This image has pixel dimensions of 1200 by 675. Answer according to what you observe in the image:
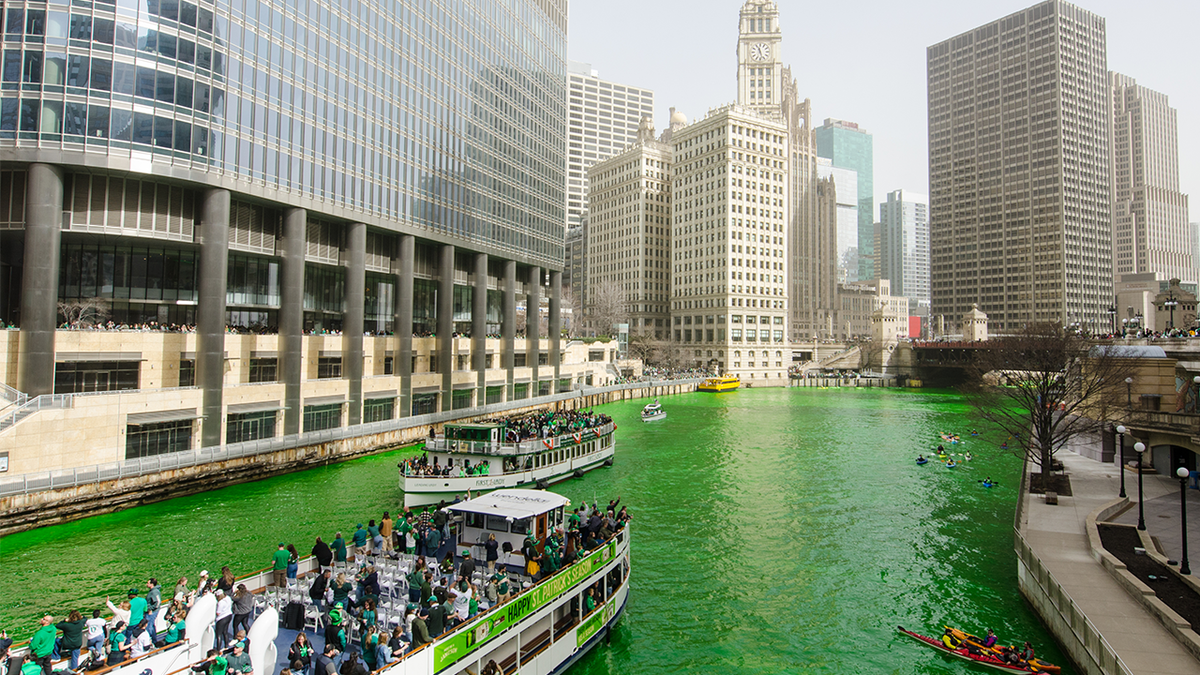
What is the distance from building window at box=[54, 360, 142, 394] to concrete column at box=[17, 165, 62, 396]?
7.31ft

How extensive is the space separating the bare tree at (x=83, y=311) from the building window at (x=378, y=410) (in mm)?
20803

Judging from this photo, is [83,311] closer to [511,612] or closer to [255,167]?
[255,167]

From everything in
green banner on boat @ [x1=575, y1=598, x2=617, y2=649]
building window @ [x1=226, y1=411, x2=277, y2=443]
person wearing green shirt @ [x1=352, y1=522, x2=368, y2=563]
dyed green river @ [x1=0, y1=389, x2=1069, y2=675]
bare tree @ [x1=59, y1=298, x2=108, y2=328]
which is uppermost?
bare tree @ [x1=59, y1=298, x2=108, y2=328]

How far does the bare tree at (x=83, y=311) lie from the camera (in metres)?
45.0

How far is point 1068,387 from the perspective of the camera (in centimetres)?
4200

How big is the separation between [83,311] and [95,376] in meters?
7.33

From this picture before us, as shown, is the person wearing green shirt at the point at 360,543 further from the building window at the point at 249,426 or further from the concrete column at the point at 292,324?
the concrete column at the point at 292,324

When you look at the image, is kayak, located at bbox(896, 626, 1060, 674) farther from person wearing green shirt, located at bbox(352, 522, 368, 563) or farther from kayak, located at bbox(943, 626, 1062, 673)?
person wearing green shirt, located at bbox(352, 522, 368, 563)

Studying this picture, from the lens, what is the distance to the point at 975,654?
69.8 feet

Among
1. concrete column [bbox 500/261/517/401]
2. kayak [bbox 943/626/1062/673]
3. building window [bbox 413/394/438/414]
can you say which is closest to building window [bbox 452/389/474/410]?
building window [bbox 413/394/438/414]

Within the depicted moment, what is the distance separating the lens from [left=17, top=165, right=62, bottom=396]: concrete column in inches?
1506

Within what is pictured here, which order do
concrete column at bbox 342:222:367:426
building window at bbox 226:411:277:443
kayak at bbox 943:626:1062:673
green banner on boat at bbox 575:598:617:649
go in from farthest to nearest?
concrete column at bbox 342:222:367:426, building window at bbox 226:411:277:443, green banner on boat at bbox 575:598:617:649, kayak at bbox 943:626:1062:673

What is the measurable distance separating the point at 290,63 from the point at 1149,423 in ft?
216

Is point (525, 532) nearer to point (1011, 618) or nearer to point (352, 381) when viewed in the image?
point (1011, 618)
